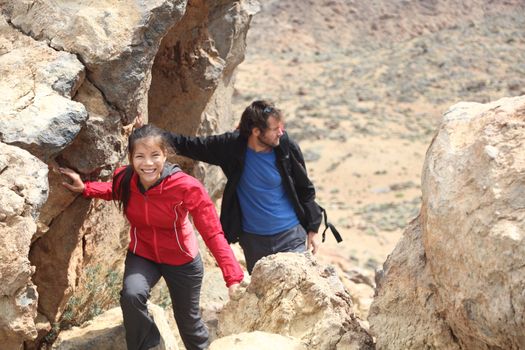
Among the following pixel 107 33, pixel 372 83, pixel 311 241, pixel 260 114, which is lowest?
pixel 372 83

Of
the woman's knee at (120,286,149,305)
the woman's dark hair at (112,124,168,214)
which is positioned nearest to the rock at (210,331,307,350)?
the woman's knee at (120,286,149,305)

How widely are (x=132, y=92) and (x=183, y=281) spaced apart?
4.07 ft

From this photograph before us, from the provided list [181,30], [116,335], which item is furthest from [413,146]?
[116,335]

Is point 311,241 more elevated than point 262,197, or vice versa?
point 262,197

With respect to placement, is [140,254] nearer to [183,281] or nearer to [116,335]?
[183,281]

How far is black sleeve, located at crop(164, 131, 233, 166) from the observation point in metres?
4.65

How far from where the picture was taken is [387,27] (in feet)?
144

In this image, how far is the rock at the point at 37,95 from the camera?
362cm

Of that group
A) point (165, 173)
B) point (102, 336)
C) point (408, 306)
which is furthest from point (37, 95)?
point (408, 306)

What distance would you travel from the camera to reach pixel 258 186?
4.64 m

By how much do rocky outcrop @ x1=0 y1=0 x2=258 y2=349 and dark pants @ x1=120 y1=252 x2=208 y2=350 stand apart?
0.55 m

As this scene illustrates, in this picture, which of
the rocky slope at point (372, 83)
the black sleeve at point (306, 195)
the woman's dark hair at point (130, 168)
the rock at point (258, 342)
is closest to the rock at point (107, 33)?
the woman's dark hair at point (130, 168)

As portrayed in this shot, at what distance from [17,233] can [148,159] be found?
873mm

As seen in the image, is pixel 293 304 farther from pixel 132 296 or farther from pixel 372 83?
pixel 372 83
